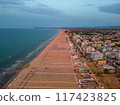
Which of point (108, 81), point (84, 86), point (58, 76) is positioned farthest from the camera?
point (58, 76)

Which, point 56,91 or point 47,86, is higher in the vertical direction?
point 56,91

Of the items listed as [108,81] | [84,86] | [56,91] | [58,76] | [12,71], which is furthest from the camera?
[12,71]

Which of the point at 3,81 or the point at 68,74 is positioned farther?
the point at 68,74

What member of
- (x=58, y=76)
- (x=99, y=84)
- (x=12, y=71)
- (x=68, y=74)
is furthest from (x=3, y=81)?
(x=99, y=84)

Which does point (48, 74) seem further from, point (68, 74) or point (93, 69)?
point (93, 69)

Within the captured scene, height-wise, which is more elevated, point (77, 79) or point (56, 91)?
point (56, 91)

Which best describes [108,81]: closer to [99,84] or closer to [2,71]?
[99,84]

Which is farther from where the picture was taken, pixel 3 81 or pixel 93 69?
pixel 93 69

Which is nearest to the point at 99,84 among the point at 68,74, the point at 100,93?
the point at 68,74

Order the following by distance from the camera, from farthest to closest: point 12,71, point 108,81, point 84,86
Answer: point 12,71 → point 108,81 → point 84,86
